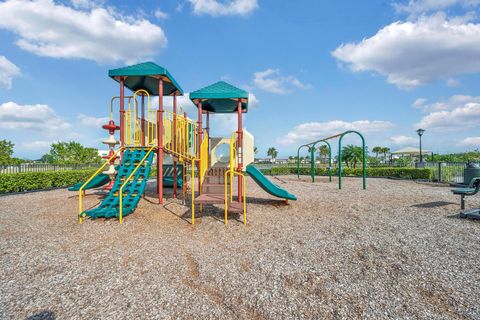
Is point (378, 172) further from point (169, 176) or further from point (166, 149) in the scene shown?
point (166, 149)

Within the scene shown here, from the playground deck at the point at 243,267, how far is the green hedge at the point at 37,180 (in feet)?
20.2

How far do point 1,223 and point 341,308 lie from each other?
25.3 feet

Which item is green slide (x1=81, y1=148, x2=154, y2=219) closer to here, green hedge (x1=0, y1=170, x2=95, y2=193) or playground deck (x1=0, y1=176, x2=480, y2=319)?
playground deck (x1=0, y1=176, x2=480, y2=319)

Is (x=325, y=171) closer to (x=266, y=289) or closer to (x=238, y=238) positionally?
(x=238, y=238)

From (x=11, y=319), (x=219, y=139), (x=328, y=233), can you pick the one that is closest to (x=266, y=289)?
(x=328, y=233)

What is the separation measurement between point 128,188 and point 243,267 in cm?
450

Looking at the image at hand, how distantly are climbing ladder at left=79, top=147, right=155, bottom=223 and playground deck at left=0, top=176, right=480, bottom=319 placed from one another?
30 centimetres

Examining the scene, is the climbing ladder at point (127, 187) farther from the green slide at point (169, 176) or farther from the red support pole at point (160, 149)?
the green slide at point (169, 176)

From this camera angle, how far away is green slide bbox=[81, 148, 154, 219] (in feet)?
19.9

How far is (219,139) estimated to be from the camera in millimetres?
8898

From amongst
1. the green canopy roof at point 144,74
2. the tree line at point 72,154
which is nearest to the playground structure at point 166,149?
the green canopy roof at point 144,74

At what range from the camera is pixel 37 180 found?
40.2ft

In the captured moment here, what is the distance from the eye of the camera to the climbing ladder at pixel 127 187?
6.00 m

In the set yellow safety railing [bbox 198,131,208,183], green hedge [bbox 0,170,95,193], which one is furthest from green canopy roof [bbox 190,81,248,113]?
green hedge [bbox 0,170,95,193]
